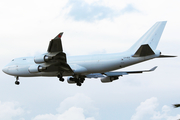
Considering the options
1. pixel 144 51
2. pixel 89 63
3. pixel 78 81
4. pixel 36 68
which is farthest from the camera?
pixel 78 81

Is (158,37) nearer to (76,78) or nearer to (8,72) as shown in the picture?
(76,78)

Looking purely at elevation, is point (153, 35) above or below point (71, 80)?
above

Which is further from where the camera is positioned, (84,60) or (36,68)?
(84,60)

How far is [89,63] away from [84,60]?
0.74 m

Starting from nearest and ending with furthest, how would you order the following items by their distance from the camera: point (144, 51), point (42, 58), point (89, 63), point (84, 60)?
1. point (144, 51)
2. point (42, 58)
3. point (89, 63)
4. point (84, 60)

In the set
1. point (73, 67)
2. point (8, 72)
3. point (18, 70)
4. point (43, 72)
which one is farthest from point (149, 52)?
point (8, 72)

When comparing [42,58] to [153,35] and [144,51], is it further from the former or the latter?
[153,35]

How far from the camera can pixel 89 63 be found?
78.5 ft

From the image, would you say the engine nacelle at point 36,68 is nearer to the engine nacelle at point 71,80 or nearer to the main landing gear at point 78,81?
the main landing gear at point 78,81

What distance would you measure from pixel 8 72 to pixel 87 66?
10.2m

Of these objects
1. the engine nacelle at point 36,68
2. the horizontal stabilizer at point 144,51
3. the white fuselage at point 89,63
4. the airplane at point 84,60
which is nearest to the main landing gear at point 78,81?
the airplane at point 84,60

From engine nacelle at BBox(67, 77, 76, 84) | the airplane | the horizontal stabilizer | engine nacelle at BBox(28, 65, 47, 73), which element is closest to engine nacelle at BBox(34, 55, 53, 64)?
the airplane

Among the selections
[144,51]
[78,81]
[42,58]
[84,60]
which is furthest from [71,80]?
[144,51]

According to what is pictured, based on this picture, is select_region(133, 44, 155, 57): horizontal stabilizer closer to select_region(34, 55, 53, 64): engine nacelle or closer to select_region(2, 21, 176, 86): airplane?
select_region(2, 21, 176, 86): airplane
